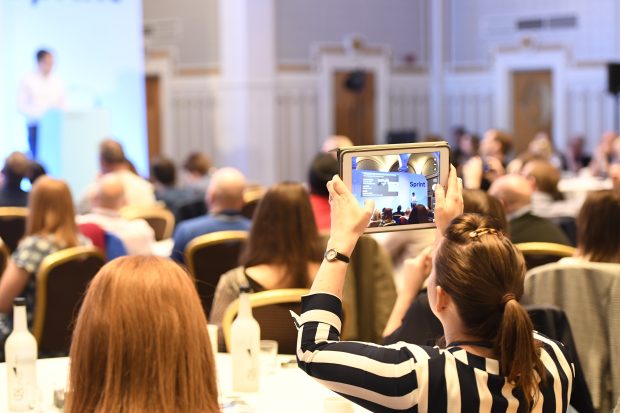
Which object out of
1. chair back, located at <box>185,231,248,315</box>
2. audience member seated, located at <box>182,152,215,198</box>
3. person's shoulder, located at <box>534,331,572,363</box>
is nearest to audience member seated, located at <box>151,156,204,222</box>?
audience member seated, located at <box>182,152,215,198</box>

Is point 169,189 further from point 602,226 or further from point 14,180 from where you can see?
point 602,226

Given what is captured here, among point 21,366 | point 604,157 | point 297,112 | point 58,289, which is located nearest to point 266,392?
point 21,366

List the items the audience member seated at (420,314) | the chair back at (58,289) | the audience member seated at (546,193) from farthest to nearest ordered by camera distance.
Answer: the audience member seated at (546,193) → the chair back at (58,289) → the audience member seated at (420,314)

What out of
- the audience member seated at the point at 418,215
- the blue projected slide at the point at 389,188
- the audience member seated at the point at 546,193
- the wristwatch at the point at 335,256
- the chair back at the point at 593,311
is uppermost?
the blue projected slide at the point at 389,188

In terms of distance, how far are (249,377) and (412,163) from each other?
920 mm

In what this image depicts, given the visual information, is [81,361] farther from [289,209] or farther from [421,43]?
[421,43]

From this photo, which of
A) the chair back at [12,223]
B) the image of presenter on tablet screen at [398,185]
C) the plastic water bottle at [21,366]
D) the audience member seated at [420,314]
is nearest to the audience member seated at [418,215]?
the image of presenter on tablet screen at [398,185]

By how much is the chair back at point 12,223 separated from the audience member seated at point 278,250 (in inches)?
108

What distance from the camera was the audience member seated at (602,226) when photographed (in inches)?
153

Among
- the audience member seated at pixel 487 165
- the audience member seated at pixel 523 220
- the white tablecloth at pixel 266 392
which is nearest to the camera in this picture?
the white tablecloth at pixel 266 392

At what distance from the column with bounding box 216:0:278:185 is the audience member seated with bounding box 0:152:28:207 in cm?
650

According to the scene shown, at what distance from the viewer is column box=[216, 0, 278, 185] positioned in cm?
1329

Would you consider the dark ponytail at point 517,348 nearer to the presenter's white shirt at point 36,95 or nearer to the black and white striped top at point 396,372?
the black and white striped top at point 396,372

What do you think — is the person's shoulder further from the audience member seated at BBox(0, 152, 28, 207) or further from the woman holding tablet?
the audience member seated at BBox(0, 152, 28, 207)
